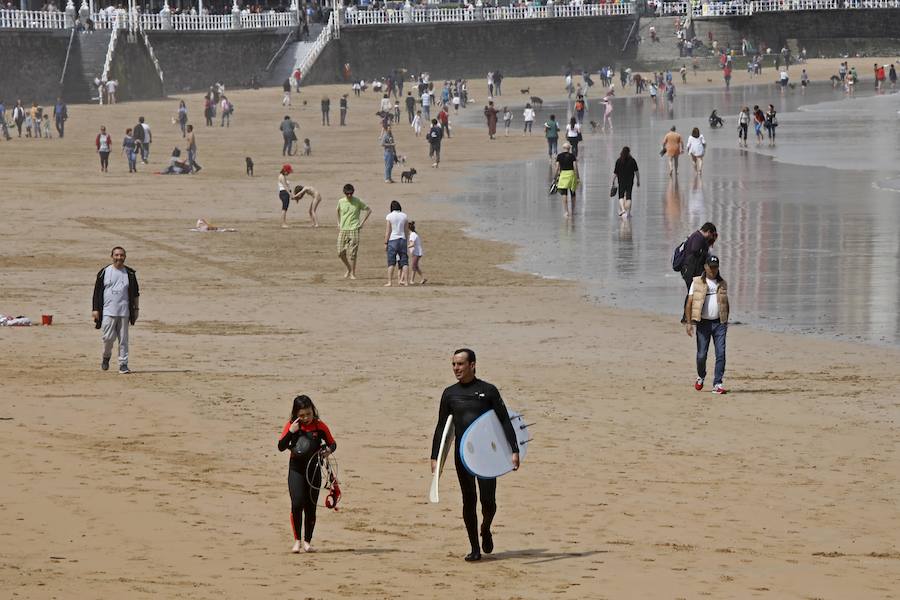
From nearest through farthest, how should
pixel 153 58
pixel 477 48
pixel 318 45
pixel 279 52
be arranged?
pixel 153 58, pixel 279 52, pixel 318 45, pixel 477 48

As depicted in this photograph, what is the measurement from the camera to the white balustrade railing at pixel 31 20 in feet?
208

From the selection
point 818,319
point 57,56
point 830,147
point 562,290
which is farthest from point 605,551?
point 57,56

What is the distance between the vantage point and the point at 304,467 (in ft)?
33.4

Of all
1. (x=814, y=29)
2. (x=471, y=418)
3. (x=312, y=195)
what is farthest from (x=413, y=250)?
(x=814, y=29)

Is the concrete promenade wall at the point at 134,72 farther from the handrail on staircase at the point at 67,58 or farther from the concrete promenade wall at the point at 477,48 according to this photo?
the concrete promenade wall at the point at 477,48

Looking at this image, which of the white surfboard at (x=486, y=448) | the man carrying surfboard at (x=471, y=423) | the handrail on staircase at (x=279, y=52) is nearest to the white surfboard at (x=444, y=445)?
the man carrying surfboard at (x=471, y=423)

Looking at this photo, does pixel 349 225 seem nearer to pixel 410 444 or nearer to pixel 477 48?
pixel 410 444

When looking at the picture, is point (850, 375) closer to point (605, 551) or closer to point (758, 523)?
point (758, 523)

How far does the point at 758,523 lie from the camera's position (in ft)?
36.3

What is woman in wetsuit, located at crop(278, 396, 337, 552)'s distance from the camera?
10.1 metres

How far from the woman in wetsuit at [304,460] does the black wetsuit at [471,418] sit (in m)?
0.76

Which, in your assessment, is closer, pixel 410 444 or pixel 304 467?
pixel 304 467

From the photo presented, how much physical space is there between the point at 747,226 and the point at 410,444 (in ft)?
55.4

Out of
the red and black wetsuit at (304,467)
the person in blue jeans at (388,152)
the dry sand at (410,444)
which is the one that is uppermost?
the person in blue jeans at (388,152)
